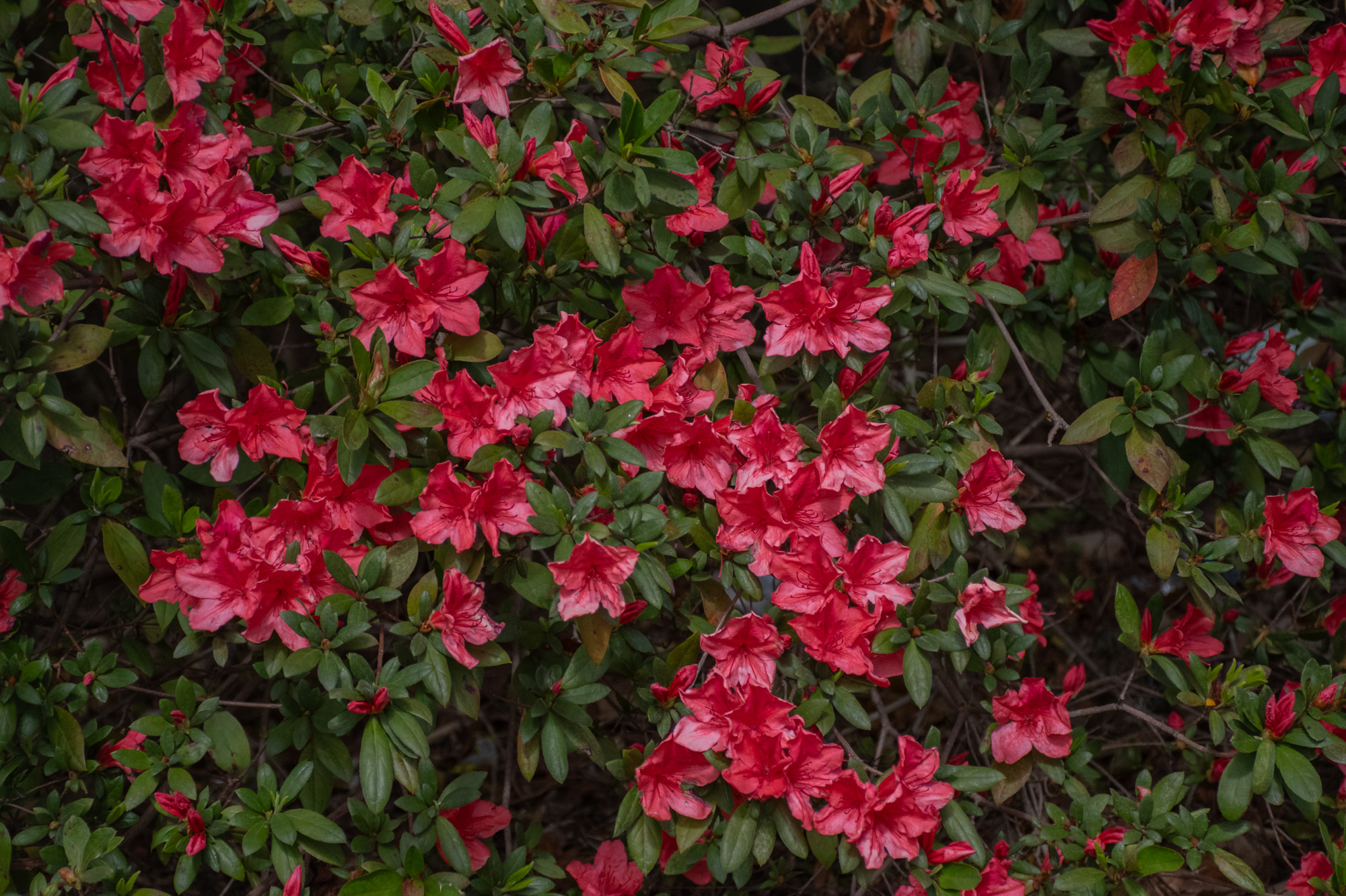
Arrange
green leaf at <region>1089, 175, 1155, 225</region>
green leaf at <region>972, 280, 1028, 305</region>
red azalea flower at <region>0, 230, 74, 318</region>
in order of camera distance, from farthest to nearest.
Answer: green leaf at <region>1089, 175, 1155, 225</region> < green leaf at <region>972, 280, 1028, 305</region> < red azalea flower at <region>0, 230, 74, 318</region>

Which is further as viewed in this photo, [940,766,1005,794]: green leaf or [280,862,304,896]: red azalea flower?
[940,766,1005,794]: green leaf

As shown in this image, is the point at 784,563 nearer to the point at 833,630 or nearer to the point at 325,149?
the point at 833,630

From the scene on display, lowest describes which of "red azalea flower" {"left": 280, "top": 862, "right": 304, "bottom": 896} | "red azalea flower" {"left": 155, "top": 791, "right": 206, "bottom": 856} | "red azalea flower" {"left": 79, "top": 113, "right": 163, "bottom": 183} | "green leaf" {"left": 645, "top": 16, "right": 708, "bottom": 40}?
"red azalea flower" {"left": 280, "top": 862, "right": 304, "bottom": 896}

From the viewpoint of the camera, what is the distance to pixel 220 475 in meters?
1.57

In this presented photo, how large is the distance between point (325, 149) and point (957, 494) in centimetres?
127

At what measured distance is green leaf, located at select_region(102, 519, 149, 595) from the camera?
1.66 m

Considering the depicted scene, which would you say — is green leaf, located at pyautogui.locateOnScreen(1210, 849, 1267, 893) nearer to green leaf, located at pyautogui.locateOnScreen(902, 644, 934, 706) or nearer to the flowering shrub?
the flowering shrub

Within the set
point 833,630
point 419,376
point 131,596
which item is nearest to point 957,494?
point 833,630

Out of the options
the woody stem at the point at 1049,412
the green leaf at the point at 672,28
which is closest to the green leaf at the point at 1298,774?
the woody stem at the point at 1049,412

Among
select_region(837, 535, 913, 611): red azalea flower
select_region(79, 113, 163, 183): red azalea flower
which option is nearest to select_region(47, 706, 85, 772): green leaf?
select_region(79, 113, 163, 183): red azalea flower

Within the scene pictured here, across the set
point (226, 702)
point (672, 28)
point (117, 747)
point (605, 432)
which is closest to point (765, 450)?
point (605, 432)

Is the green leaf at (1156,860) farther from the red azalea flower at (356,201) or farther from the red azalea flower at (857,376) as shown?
the red azalea flower at (356,201)

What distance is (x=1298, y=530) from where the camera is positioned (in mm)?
1797

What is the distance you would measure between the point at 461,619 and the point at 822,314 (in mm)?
736
